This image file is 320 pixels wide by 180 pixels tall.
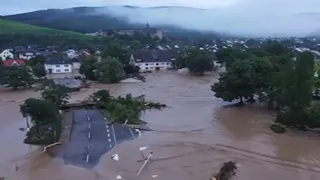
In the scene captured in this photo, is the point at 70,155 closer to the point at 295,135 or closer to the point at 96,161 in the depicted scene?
the point at 96,161

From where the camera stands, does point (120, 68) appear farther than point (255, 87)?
Yes

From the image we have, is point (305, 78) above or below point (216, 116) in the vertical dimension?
above

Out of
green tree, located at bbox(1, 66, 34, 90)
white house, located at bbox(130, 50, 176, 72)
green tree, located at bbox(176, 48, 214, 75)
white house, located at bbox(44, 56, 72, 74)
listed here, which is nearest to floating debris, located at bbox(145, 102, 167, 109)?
green tree, located at bbox(1, 66, 34, 90)

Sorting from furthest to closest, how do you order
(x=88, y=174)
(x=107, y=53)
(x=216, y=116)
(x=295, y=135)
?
(x=107, y=53) < (x=216, y=116) < (x=295, y=135) < (x=88, y=174)

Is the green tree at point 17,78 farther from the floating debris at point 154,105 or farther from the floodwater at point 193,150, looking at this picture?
the floating debris at point 154,105

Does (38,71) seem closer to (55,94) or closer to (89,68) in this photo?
(89,68)

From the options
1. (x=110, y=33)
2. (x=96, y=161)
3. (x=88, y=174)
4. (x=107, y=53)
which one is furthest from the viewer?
(x=110, y=33)

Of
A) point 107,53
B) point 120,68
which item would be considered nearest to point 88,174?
point 120,68
